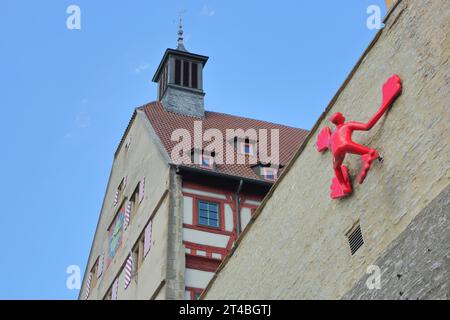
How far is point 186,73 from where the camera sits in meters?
36.2

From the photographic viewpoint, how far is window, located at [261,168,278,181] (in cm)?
2727

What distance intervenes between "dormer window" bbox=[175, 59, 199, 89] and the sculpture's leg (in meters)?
21.9

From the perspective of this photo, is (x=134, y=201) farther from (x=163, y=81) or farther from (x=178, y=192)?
(x=163, y=81)

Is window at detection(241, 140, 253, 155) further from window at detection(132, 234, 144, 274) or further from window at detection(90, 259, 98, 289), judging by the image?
window at detection(90, 259, 98, 289)

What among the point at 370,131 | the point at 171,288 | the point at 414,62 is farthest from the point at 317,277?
the point at 171,288

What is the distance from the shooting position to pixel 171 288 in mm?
22938

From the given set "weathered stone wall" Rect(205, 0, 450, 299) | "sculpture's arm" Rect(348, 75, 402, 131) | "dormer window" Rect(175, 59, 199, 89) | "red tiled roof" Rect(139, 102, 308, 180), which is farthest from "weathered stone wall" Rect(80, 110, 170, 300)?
"sculpture's arm" Rect(348, 75, 402, 131)

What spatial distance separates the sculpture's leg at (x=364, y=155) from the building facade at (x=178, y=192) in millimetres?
10473

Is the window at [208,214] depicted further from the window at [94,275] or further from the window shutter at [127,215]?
the window at [94,275]

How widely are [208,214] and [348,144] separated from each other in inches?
477

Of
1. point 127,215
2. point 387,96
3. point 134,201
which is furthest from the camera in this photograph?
point 134,201

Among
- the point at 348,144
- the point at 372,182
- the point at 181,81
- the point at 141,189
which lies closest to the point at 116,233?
the point at 141,189

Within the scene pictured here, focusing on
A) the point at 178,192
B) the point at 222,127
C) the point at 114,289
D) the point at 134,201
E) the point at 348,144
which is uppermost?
the point at 222,127
